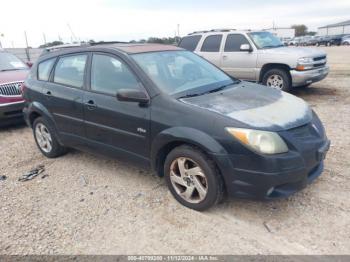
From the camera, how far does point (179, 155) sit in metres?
3.31

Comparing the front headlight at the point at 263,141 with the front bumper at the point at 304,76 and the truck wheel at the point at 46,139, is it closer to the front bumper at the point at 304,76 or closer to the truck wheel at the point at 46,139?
the truck wheel at the point at 46,139

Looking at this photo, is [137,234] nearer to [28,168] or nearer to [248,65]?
[28,168]

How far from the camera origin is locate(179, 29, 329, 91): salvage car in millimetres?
8273

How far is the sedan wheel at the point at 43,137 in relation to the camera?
509 centimetres

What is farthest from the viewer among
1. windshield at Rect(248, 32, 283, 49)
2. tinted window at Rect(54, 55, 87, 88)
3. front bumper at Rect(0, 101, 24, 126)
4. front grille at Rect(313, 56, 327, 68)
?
windshield at Rect(248, 32, 283, 49)

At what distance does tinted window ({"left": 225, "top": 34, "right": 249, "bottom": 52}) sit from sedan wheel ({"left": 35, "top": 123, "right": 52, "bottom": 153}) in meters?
6.06

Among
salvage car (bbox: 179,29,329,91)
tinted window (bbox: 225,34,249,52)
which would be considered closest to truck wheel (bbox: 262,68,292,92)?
salvage car (bbox: 179,29,329,91)

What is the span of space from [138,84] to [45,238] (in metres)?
1.85

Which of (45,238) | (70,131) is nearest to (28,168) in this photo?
(70,131)

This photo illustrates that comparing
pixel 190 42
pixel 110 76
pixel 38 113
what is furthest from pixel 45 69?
pixel 190 42

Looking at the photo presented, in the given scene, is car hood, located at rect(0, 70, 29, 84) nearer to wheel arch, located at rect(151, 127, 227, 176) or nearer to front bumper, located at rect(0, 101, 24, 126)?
front bumper, located at rect(0, 101, 24, 126)

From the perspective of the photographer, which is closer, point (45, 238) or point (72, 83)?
point (45, 238)

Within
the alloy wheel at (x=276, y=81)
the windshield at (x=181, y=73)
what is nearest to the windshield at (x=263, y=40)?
the alloy wheel at (x=276, y=81)

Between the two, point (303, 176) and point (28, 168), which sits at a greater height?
point (303, 176)
